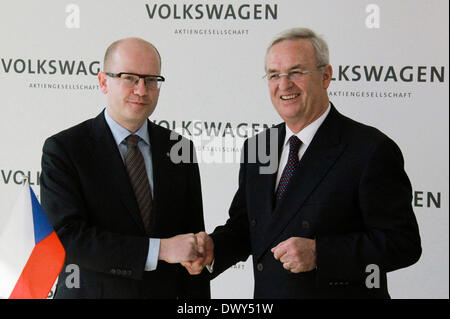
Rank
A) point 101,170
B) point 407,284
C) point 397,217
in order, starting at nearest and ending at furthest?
point 397,217, point 101,170, point 407,284

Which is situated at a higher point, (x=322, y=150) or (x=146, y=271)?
(x=322, y=150)

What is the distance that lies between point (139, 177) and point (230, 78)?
167 centimetres

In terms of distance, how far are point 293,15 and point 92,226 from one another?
2.22 metres

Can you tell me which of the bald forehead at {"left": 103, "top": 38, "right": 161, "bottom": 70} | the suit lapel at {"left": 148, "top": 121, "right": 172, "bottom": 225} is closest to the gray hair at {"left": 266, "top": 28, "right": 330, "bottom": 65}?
the bald forehead at {"left": 103, "top": 38, "right": 161, "bottom": 70}

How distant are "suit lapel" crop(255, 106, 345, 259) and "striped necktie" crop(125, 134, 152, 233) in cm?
54

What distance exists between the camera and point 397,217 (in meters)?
2.34

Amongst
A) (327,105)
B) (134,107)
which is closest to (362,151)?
(327,105)

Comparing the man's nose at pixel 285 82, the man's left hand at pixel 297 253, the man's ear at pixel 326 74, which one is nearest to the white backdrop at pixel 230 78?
the man's ear at pixel 326 74

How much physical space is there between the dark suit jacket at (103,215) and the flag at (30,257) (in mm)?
69

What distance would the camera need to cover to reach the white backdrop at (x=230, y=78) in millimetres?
3812

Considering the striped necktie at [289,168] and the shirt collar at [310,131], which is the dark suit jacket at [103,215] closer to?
the striped necktie at [289,168]

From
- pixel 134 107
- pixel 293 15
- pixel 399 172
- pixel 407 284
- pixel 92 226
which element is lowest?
pixel 407 284

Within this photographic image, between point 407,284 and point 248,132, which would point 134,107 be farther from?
point 407,284

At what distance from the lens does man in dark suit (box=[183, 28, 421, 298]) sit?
232 cm
